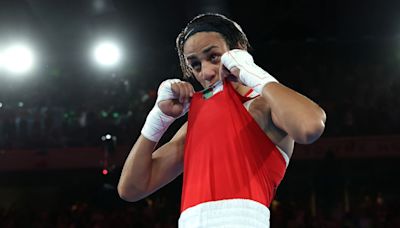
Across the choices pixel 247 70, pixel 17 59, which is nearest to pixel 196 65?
pixel 247 70

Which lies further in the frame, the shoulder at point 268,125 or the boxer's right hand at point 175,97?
the boxer's right hand at point 175,97

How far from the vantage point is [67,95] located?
7.71 metres

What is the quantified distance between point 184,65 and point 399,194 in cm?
611

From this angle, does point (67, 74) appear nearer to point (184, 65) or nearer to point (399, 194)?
point (399, 194)

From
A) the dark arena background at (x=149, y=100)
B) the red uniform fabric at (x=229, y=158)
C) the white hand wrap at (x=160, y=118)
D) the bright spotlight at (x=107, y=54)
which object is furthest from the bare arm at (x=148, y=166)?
the bright spotlight at (x=107, y=54)

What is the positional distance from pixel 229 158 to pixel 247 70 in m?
0.24

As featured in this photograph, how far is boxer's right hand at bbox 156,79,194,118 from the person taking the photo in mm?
1651

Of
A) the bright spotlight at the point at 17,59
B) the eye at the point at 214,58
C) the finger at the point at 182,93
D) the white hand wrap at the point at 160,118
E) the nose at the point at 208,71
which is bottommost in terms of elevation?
the bright spotlight at the point at 17,59

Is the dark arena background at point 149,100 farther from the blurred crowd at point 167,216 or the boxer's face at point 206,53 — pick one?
the boxer's face at point 206,53

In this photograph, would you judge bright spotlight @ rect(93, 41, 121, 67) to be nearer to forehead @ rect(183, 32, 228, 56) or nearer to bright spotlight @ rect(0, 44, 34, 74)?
bright spotlight @ rect(0, 44, 34, 74)

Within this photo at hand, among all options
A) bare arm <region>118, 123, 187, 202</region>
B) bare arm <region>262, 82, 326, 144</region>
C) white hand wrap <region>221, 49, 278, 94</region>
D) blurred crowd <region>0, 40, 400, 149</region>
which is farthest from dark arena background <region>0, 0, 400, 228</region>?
bare arm <region>262, 82, 326, 144</region>

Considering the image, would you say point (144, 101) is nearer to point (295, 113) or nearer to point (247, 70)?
point (247, 70)

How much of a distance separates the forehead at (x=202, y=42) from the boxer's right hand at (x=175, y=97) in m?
0.10

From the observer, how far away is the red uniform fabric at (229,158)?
142 centimetres
